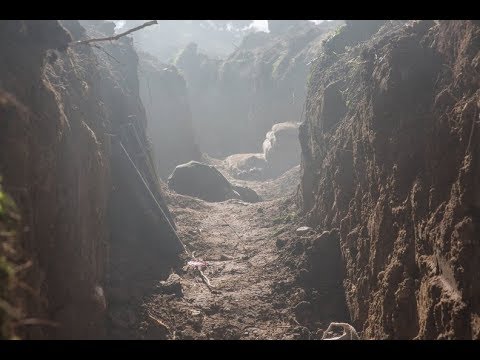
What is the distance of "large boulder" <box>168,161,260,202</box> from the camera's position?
1845cm

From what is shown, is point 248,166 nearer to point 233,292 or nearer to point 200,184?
point 200,184

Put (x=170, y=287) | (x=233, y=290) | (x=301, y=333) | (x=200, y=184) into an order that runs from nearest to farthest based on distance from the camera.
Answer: (x=301, y=333)
(x=170, y=287)
(x=233, y=290)
(x=200, y=184)

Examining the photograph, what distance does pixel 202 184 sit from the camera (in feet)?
61.4

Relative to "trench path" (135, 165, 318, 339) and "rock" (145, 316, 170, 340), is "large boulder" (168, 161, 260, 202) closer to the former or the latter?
"trench path" (135, 165, 318, 339)

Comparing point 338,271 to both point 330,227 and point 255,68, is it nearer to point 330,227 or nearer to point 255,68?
point 330,227

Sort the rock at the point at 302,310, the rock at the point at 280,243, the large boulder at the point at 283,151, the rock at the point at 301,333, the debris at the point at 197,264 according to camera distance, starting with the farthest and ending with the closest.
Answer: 1. the large boulder at the point at 283,151
2. the rock at the point at 280,243
3. the debris at the point at 197,264
4. the rock at the point at 302,310
5. the rock at the point at 301,333

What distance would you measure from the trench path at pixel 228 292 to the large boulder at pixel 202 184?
4213 mm

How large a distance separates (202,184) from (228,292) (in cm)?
1016

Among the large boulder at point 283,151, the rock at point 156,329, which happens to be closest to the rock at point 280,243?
the rock at point 156,329

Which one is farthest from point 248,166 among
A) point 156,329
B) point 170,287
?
point 156,329

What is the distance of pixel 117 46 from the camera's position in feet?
65.1

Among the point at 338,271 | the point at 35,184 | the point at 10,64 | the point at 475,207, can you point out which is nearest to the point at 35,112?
the point at 10,64

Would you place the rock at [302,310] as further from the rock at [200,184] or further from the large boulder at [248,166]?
the large boulder at [248,166]

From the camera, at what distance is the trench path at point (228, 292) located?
292 inches
